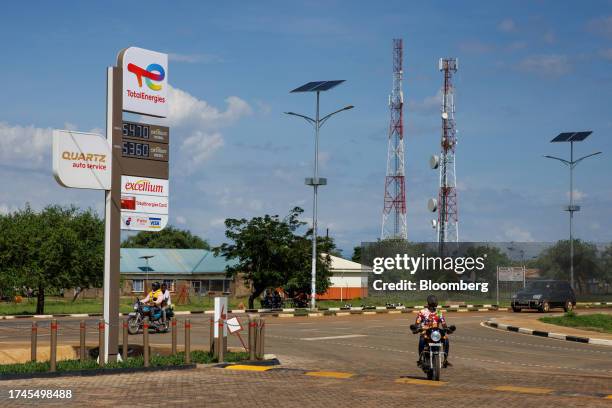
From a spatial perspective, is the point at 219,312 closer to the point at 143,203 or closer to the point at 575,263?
the point at 143,203

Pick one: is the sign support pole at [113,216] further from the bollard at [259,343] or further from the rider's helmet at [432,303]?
the rider's helmet at [432,303]

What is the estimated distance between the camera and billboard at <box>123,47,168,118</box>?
2089 cm

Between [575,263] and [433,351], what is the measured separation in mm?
69490

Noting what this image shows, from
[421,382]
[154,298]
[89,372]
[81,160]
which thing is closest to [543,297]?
[154,298]

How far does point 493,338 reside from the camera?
30312mm

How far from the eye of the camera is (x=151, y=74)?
70.7 feet

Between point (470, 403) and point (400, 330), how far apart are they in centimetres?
1937

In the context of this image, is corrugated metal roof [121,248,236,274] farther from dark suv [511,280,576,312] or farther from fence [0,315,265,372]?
fence [0,315,265,372]

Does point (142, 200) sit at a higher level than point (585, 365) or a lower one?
higher

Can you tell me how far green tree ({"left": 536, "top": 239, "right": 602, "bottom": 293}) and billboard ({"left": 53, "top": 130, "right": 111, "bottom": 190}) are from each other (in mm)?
67145

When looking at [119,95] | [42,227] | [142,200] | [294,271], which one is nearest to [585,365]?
[142,200]

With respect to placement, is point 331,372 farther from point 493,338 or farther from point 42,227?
point 42,227

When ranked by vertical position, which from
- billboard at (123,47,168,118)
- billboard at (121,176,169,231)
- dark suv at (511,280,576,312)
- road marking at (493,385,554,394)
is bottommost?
road marking at (493,385,554,394)

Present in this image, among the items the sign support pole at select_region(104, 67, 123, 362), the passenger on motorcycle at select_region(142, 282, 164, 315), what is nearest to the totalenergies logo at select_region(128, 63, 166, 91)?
the sign support pole at select_region(104, 67, 123, 362)
